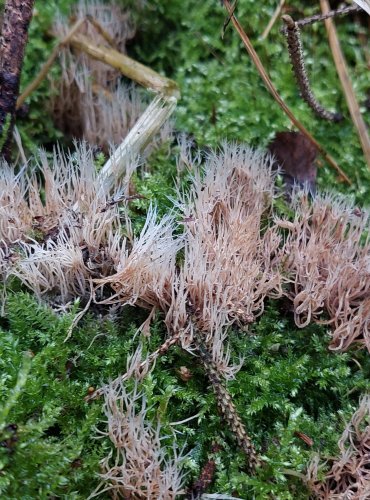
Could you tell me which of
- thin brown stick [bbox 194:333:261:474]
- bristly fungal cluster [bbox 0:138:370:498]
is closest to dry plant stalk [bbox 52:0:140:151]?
bristly fungal cluster [bbox 0:138:370:498]

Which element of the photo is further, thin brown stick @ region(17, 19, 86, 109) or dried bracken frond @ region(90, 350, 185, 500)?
thin brown stick @ region(17, 19, 86, 109)

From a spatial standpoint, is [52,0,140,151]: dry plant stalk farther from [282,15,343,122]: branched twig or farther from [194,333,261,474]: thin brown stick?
[194,333,261,474]: thin brown stick

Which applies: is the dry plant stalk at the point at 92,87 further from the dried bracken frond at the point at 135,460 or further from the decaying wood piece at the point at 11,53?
the dried bracken frond at the point at 135,460

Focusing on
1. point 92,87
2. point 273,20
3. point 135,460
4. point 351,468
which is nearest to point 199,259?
point 135,460

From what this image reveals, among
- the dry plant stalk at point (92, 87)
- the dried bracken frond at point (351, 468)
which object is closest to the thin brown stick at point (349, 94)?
the dry plant stalk at point (92, 87)

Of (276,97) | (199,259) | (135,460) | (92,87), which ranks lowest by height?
(135,460)

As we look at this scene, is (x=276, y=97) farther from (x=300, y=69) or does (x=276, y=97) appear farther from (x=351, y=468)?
(x=351, y=468)

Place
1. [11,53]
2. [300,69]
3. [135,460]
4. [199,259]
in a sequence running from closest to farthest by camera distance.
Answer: [135,460] → [199,259] → [11,53] → [300,69]

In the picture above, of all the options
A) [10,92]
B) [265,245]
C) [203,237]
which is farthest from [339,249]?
[10,92]
